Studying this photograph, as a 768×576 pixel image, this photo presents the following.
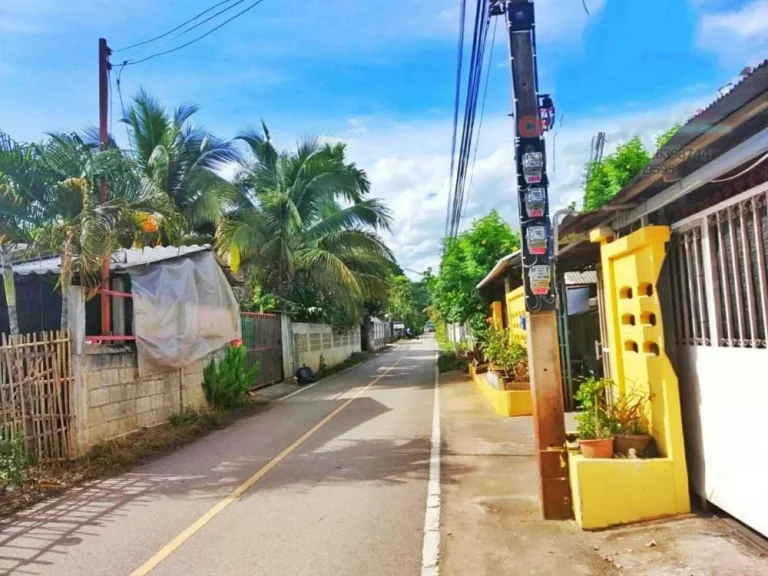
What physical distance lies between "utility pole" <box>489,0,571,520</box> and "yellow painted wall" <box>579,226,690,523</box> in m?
0.50

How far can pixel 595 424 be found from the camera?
5.58 m

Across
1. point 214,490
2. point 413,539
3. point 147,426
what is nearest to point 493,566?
point 413,539

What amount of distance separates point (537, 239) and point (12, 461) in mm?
6571

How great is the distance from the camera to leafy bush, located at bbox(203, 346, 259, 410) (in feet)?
43.8

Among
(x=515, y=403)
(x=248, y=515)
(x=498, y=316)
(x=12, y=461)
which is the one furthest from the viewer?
(x=498, y=316)

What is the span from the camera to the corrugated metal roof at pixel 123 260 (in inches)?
412

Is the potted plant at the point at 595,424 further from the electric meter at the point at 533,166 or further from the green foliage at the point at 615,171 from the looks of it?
the green foliage at the point at 615,171

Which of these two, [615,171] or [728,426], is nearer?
[728,426]

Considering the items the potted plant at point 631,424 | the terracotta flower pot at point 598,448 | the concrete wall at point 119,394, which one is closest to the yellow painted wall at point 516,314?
the potted plant at point 631,424

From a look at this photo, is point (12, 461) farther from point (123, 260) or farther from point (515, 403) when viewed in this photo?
point (515, 403)

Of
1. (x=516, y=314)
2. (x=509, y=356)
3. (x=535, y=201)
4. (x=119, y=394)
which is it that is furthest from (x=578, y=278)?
(x=119, y=394)

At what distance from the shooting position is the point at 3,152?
26.8ft

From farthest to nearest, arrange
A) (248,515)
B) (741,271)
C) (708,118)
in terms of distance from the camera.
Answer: (248,515) → (741,271) → (708,118)

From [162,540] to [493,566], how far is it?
2848 millimetres
